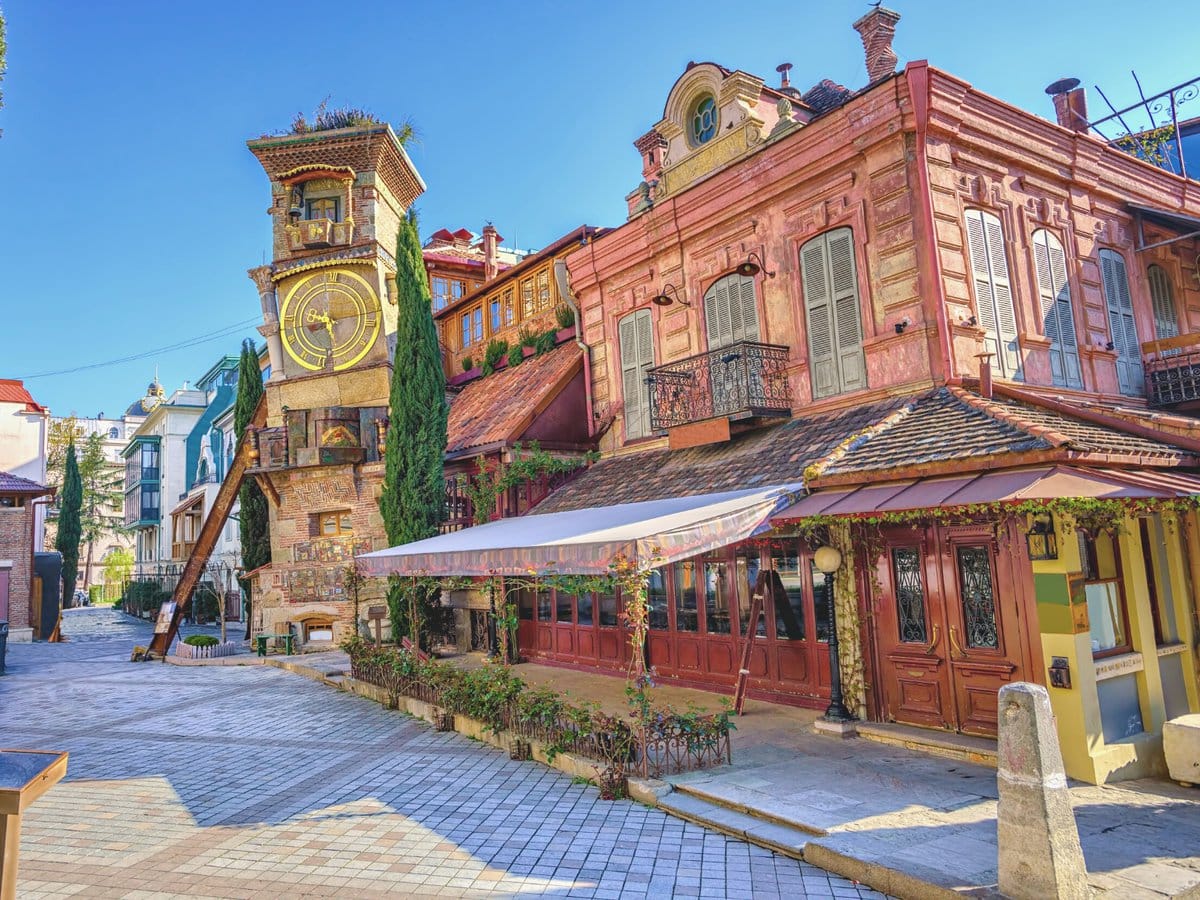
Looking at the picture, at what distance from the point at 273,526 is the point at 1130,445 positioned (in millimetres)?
17621

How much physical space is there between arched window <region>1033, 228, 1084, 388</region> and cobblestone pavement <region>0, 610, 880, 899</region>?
7.86 m

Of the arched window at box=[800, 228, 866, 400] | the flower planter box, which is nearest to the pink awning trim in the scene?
the arched window at box=[800, 228, 866, 400]

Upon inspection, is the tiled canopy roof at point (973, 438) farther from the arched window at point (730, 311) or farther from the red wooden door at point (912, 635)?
the arched window at point (730, 311)

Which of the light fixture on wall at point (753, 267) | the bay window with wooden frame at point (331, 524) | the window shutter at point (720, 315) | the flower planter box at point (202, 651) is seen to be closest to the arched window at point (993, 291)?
the light fixture on wall at point (753, 267)

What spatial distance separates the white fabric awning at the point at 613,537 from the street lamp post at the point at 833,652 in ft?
2.53

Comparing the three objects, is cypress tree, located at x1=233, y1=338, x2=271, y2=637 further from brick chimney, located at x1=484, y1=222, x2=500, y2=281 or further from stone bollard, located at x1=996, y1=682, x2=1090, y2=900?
stone bollard, located at x1=996, y1=682, x2=1090, y2=900

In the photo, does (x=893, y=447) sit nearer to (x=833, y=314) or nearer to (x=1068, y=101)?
(x=833, y=314)

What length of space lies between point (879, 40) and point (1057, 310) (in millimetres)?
4782

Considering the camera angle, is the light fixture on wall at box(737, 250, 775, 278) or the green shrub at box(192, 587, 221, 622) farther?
the green shrub at box(192, 587, 221, 622)

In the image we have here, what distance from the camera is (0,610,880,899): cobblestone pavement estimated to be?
17.8 feet

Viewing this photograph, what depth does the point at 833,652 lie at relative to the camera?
848 cm

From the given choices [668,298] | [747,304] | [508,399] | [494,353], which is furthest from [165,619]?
[747,304]

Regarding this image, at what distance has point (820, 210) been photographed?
35.0 ft

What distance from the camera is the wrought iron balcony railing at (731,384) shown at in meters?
10.9
